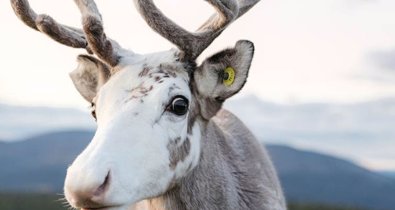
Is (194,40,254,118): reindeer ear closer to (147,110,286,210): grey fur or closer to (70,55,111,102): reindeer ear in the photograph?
(147,110,286,210): grey fur

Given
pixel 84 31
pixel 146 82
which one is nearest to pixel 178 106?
pixel 146 82

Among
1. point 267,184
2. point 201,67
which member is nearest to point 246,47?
point 201,67

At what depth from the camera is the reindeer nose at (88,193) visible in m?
7.45

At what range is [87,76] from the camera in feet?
33.3

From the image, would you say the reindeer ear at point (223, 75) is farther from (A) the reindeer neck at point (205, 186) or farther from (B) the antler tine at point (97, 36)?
(B) the antler tine at point (97, 36)

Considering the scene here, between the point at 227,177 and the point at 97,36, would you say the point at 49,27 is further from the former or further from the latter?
the point at 227,177

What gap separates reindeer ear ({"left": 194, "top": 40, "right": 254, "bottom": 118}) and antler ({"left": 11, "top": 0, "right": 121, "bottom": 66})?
1.00m

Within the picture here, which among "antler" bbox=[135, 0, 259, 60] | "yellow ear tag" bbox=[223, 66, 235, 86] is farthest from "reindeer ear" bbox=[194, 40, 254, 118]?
"antler" bbox=[135, 0, 259, 60]

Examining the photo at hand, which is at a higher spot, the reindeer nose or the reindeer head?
the reindeer head

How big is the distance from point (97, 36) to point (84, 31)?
0.49 feet

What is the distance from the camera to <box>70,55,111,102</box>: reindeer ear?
9977mm

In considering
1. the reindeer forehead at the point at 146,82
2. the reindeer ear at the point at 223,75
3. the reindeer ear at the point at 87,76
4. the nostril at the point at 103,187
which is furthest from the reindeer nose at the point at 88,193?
the reindeer ear at the point at 87,76

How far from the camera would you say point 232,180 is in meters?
9.76

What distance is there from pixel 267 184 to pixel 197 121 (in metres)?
1.90
